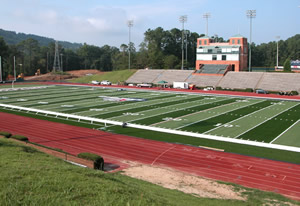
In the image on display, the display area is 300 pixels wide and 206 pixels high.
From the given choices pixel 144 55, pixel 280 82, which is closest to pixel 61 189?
pixel 280 82

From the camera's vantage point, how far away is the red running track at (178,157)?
1535 centimetres

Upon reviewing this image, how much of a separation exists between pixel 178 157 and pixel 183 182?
4.84 metres

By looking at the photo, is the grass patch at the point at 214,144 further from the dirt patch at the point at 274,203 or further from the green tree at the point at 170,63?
the green tree at the point at 170,63

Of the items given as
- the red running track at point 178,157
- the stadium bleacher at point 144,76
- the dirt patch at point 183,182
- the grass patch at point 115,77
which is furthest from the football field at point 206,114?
the grass patch at point 115,77

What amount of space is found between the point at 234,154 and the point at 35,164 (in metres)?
12.7

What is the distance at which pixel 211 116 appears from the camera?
31.0 meters

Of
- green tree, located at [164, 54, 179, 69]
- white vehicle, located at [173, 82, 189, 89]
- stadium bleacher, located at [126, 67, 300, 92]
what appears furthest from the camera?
green tree, located at [164, 54, 179, 69]

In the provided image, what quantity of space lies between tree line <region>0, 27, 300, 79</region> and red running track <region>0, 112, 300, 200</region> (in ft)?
217

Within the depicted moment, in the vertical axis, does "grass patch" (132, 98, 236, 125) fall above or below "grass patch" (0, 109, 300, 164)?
above

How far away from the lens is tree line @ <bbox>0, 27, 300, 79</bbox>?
93.0m

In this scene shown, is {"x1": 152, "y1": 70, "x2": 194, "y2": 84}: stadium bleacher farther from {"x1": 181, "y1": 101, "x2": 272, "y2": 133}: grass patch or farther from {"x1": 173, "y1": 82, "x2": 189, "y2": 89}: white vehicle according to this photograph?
{"x1": 181, "y1": 101, "x2": 272, "y2": 133}: grass patch

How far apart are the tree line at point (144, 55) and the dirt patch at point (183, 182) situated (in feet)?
241

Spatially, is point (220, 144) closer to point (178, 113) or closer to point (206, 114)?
point (206, 114)

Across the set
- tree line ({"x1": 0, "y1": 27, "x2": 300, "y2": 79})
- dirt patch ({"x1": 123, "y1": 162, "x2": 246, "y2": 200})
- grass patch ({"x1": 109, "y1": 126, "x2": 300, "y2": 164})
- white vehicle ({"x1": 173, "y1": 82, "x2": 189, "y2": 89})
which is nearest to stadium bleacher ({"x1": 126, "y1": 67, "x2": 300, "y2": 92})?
white vehicle ({"x1": 173, "y1": 82, "x2": 189, "y2": 89})
